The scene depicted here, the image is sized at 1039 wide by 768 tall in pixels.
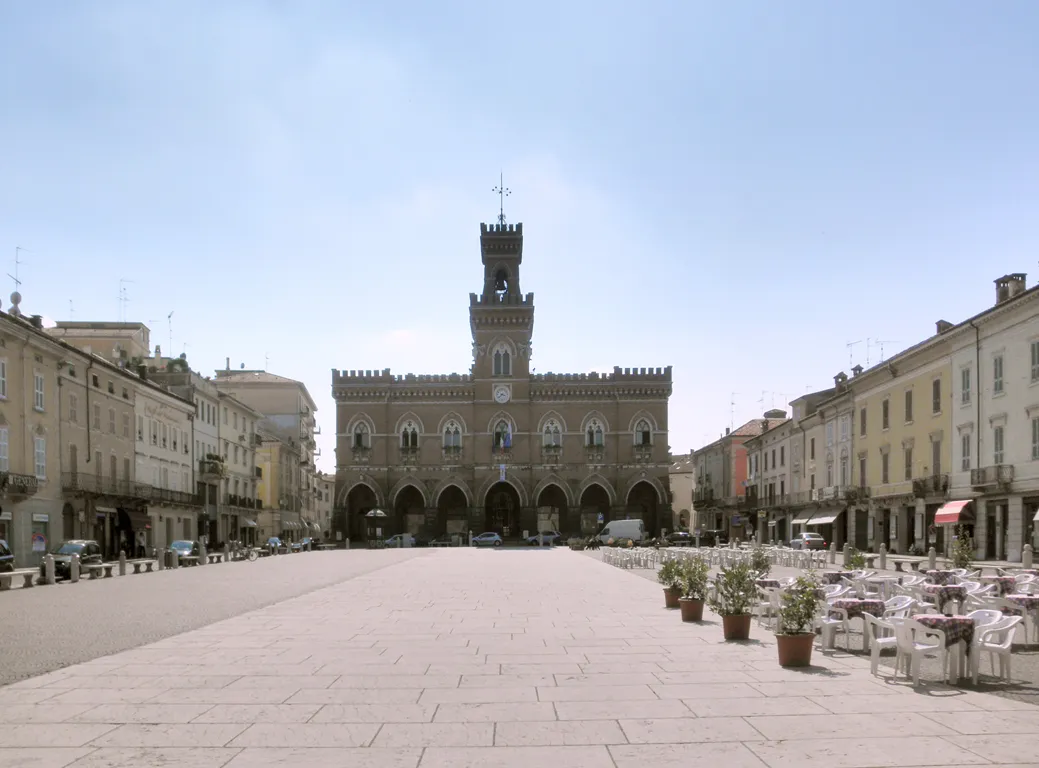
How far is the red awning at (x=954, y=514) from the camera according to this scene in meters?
39.8

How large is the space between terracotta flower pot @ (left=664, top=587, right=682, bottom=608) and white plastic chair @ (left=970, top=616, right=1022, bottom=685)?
7.96m

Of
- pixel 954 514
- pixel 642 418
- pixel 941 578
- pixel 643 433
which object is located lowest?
pixel 954 514

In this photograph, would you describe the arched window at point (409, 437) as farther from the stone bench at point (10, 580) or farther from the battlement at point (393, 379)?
the stone bench at point (10, 580)

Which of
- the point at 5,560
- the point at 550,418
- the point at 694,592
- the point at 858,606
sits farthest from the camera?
the point at 550,418

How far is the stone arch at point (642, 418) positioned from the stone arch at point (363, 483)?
63.1 ft

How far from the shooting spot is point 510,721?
896cm

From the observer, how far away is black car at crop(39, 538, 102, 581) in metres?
31.9

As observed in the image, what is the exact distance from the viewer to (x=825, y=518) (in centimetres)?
5728

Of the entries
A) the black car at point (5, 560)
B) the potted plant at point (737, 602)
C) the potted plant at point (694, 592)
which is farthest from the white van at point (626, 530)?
the potted plant at point (737, 602)

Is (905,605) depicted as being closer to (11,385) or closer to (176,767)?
(176,767)

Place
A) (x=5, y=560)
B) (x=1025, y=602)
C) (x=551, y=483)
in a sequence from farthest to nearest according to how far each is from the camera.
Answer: (x=551, y=483)
(x=5, y=560)
(x=1025, y=602)

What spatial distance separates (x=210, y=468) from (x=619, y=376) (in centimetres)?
3122

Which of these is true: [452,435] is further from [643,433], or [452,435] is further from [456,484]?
[643,433]

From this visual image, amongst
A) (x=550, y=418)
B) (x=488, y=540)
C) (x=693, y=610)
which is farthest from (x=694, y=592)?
(x=550, y=418)
